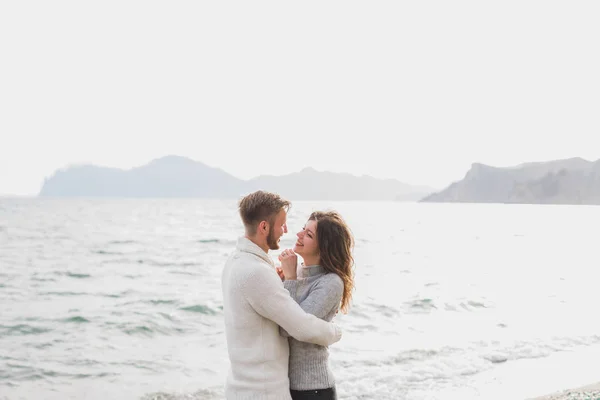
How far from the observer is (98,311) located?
52.6 ft

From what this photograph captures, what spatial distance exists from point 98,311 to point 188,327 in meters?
3.36

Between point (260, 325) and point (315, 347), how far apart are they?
1.36 feet

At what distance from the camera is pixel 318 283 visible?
A: 3.62 m

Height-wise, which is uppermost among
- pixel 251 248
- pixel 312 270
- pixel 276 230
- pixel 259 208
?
pixel 259 208

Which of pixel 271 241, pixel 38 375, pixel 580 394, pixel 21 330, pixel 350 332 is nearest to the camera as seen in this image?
pixel 271 241

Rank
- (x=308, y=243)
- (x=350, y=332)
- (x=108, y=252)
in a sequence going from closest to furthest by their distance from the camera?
(x=308, y=243)
(x=350, y=332)
(x=108, y=252)

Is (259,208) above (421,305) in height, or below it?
above

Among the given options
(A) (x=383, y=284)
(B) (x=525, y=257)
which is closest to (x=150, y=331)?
(A) (x=383, y=284)

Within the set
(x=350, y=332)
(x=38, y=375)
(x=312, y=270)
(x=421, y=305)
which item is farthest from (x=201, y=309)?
(x=312, y=270)

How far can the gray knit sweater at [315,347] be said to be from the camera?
353 cm

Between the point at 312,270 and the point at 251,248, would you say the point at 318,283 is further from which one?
the point at 251,248

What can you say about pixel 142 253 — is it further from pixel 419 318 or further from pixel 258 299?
pixel 258 299

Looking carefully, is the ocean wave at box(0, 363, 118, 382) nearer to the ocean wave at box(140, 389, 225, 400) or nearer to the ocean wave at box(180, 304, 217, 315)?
the ocean wave at box(140, 389, 225, 400)

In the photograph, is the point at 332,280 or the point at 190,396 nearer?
the point at 332,280
